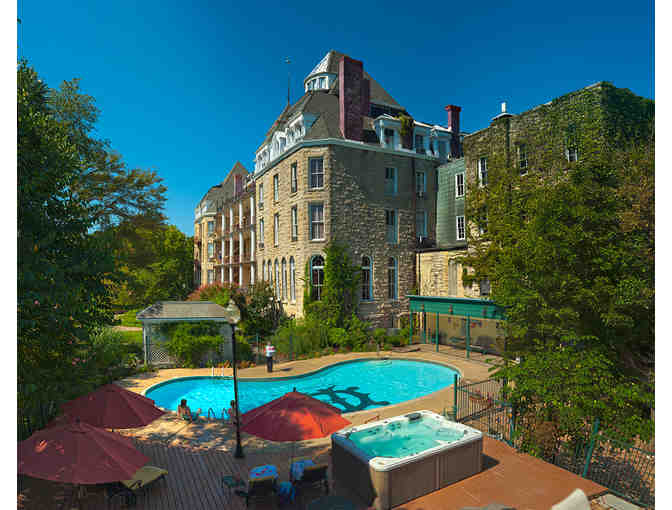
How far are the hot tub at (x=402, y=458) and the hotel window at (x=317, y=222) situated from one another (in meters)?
17.4

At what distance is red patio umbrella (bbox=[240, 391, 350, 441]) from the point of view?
8594 millimetres

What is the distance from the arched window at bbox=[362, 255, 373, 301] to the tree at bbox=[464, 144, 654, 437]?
1555 centimetres

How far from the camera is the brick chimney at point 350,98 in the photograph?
28.0 metres

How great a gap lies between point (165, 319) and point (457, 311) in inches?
693

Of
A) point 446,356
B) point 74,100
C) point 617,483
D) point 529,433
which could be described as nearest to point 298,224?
point 446,356

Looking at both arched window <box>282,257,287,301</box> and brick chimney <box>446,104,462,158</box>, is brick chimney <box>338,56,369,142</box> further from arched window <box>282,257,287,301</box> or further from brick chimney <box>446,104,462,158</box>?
arched window <box>282,257,287,301</box>

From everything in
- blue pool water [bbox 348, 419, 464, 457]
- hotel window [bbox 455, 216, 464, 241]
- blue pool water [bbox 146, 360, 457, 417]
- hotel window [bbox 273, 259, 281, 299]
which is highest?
hotel window [bbox 455, 216, 464, 241]

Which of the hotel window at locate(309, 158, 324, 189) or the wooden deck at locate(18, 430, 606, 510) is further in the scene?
Result: the hotel window at locate(309, 158, 324, 189)

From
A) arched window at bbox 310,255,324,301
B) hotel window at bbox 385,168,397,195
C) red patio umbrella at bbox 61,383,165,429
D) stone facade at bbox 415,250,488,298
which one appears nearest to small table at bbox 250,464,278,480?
red patio umbrella at bbox 61,383,165,429

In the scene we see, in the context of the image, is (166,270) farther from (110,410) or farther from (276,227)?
(110,410)

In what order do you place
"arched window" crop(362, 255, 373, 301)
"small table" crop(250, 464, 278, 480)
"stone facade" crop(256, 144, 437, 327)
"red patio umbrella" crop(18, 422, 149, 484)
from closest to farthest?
1. "red patio umbrella" crop(18, 422, 149, 484)
2. "small table" crop(250, 464, 278, 480)
3. "stone facade" crop(256, 144, 437, 327)
4. "arched window" crop(362, 255, 373, 301)

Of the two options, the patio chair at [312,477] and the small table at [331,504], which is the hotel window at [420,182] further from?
the small table at [331,504]

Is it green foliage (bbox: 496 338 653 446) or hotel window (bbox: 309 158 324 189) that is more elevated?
hotel window (bbox: 309 158 324 189)

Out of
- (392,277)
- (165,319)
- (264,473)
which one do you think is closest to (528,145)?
(392,277)
